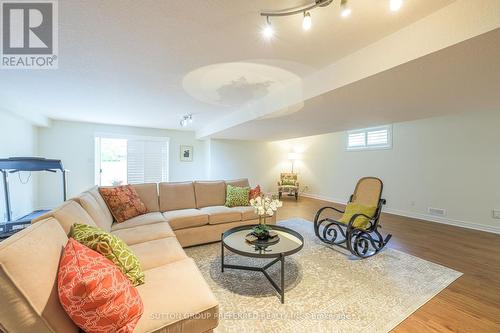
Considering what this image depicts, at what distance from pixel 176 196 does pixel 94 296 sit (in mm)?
2579

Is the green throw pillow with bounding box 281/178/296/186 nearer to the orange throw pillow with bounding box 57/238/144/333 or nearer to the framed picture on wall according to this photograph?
the framed picture on wall

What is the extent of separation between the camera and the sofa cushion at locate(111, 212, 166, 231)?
253 cm

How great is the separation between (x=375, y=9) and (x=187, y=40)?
1.48 m

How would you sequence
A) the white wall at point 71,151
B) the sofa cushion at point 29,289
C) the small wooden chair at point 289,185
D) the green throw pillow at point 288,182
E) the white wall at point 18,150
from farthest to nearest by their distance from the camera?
1. the green throw pillow at point 288,182
2. the small wooden chair at point 289,185
3. the white wall at point 71,151
4. the white wall at point 18,150
5. the sofa cushion at point 29,289

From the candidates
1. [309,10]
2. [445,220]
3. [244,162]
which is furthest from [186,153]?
[445,220]

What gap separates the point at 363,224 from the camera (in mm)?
2863

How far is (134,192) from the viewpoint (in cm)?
308

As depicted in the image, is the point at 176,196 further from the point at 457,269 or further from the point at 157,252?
the point at 457,269

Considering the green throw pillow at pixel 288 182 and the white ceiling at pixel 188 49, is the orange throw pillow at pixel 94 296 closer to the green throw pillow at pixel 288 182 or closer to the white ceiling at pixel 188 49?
the white ceiling at pixel 188 49

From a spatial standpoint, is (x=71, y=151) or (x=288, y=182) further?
(x=288, y=182)

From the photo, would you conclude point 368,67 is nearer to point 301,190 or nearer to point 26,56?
point 26,56

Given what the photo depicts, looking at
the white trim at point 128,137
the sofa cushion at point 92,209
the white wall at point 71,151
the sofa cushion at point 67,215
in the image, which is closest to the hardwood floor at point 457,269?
the sofa cushion at point 67,215

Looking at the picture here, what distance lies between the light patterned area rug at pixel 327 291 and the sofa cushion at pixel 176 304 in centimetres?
53

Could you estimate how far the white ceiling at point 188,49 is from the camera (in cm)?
145
